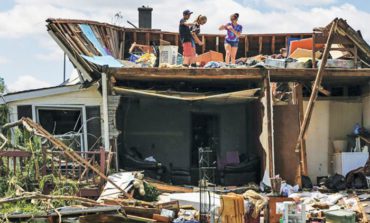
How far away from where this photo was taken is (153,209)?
10.6m

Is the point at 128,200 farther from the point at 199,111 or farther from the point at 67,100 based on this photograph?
the point at 199,111

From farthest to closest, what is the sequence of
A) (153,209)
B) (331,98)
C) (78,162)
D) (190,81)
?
(331,98)
(190,81)
(78,162)
(153,209)

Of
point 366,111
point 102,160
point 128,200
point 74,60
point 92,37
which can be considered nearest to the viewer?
point 128,200

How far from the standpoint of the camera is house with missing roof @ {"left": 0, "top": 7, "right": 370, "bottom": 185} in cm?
1379

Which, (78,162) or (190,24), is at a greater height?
(190,24)

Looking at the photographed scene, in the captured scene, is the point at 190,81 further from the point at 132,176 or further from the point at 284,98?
the point at 132,176

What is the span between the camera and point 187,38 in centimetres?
1489

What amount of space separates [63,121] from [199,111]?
4.27m

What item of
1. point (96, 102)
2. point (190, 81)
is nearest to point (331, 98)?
point (190, 81)

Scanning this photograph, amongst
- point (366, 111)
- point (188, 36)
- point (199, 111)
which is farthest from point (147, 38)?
point (366, 111)

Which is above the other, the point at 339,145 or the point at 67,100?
the point at 67,100

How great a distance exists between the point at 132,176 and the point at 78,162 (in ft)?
3.84

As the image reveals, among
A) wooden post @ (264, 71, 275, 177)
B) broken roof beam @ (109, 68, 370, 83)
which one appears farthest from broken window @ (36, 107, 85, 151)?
wooden post @ (264, 71, 275, 177)

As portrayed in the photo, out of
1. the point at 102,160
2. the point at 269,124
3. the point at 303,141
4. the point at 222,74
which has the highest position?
the point at 222,74
